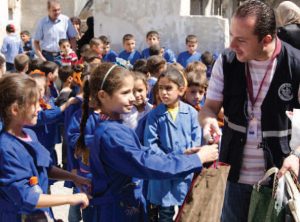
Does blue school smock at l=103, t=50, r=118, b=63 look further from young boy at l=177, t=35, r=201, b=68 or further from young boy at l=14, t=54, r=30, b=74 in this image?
young boy at l=14, t=54, r=30, b=74

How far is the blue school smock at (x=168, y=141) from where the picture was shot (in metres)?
4.48

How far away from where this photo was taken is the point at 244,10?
3.02 m

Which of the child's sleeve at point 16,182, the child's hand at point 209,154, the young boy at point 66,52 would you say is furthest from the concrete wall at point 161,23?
the child's sleeve at point 16,182

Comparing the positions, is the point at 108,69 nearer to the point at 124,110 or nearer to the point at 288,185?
the point at 124,110

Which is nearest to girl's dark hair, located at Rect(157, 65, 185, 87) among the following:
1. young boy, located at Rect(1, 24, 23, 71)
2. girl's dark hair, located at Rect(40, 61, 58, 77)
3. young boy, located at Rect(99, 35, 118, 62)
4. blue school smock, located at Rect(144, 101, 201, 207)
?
blue school smock, located at Rect(144, 101, 201, 207)

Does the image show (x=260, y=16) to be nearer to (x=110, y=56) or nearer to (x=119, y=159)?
(x=119, y=159)

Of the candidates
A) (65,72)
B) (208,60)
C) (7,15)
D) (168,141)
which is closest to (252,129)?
(168,141)

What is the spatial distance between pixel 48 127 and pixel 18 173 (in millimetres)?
2579

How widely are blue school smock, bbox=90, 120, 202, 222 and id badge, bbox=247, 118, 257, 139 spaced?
33 cm

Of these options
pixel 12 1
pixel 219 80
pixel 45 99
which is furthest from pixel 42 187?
pixel 12 1

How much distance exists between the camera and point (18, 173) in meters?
2.98

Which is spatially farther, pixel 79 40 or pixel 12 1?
pixel 12 1

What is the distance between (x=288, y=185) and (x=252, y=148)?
0.56m

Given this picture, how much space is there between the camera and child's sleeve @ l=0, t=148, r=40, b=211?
295cm
